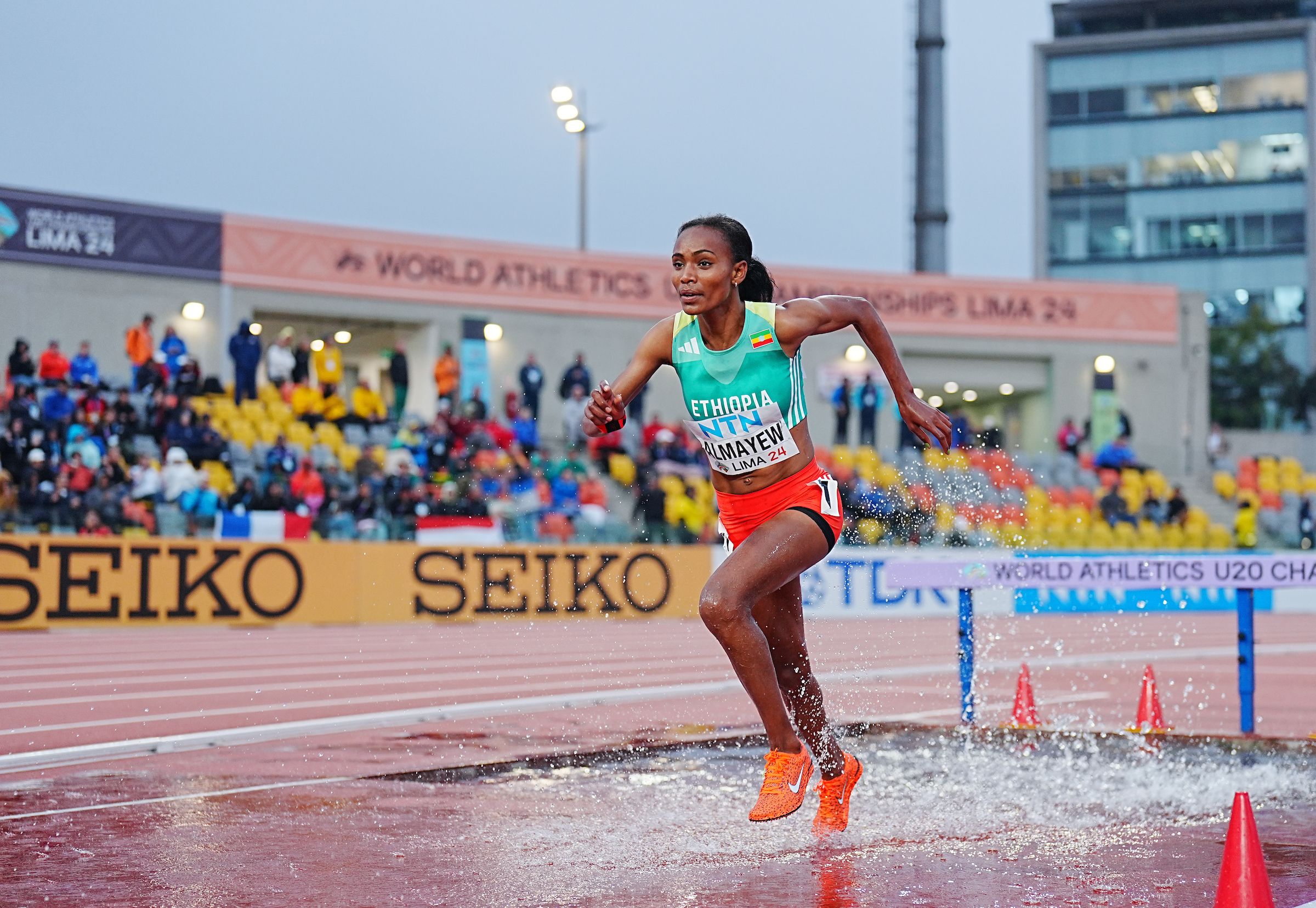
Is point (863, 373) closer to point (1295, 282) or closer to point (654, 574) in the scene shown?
point (654, 574)

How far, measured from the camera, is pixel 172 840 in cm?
507

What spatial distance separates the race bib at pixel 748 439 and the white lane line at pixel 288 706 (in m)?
3.71

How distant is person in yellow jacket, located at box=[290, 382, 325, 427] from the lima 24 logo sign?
272 inches

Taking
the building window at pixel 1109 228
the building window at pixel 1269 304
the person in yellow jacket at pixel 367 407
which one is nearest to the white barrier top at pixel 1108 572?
the person in yellow jacket at pixel 367 407

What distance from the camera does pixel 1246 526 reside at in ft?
92.1

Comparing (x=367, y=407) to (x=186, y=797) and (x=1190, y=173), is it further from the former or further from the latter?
(x=1190, y=173)

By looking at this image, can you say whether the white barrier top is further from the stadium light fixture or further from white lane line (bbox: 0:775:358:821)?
the stadium light fixture

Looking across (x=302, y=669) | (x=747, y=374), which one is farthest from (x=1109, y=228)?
(x=747, y=374)

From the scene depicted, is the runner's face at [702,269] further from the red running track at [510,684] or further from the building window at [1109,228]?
the building window at [1109,228]

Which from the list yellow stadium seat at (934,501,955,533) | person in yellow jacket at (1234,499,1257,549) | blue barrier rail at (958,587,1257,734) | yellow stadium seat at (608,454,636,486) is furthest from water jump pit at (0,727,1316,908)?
person in yellow jacket at (1234,499,1257,549)

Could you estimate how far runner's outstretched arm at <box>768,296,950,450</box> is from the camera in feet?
17.7

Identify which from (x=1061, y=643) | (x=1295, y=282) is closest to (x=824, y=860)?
(x=1061, y=643)

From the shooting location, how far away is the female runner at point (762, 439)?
5.29m

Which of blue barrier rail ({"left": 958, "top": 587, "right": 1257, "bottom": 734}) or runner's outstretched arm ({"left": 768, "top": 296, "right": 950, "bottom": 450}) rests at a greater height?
runner's outstretched arm ({"left": 768, "top": 296, "right": 950, "bottom": 450})
